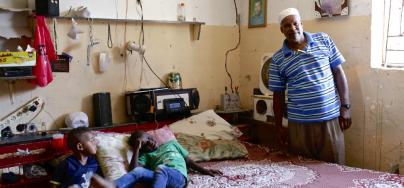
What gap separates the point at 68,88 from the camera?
3.10 metres

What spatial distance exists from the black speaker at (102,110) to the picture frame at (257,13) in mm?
1587

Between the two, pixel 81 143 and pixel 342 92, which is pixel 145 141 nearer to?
pixel 81 143

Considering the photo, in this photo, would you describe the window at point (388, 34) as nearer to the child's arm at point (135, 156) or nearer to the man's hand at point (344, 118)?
the man's hand at point (344, 118)

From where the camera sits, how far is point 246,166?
2.69m

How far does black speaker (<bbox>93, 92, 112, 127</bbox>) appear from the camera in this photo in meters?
3.13

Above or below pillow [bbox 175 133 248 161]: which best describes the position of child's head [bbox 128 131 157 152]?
above

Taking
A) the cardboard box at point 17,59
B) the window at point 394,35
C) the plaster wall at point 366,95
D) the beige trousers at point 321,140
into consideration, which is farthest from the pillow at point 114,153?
the window at point 394,35

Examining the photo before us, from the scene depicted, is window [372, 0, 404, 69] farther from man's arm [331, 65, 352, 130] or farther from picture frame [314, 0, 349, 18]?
man's arm [331, 65, 352, 130]

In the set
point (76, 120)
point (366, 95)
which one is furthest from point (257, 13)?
point (76, 120)

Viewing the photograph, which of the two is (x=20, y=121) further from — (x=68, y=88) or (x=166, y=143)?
(x=166, y=143)

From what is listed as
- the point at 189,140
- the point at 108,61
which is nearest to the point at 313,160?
the point at 189,140

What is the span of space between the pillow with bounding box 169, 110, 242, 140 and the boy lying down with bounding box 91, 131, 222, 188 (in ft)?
2.02

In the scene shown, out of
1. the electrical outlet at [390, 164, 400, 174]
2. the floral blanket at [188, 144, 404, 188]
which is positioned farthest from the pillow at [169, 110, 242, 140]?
the electrical outlet at [390, 164, 400, 174]

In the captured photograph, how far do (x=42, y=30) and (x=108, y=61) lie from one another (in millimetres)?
589
